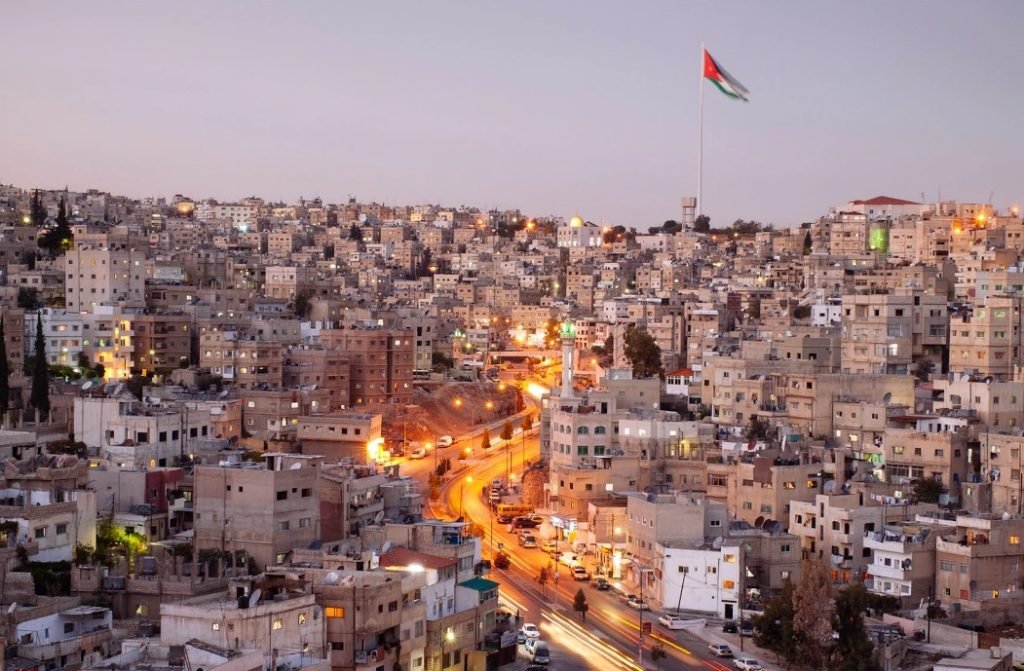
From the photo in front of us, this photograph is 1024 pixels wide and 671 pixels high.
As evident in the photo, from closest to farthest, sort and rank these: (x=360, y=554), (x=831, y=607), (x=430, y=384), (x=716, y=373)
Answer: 1. (x=360, y=554)
2. (x=831, y=607)
3. (x=716, y=373)
4. (x=430, y=384)

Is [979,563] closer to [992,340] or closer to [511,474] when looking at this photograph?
[992,340]

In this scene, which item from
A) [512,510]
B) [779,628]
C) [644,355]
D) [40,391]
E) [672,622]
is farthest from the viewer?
[644,355]

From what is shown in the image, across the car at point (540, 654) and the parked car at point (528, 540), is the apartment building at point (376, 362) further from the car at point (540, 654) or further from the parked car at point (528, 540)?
the car at point (540, 654)

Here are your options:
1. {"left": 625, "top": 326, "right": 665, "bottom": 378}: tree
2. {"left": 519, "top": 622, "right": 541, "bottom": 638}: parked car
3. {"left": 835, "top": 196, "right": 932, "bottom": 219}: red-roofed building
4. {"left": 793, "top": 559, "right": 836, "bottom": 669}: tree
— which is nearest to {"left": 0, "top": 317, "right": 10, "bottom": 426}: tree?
{"left": 519, "top": 622, "right": 541, "bottom": 638}: parked car

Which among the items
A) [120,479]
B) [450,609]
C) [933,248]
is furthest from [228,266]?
[450,609]

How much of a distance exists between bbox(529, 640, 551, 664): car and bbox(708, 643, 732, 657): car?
2.52 m

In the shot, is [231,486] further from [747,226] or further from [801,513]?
[747,226]

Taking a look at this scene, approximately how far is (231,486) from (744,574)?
28.2ft

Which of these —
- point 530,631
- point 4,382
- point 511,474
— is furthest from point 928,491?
point 4,382

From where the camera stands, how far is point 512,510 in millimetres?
34406

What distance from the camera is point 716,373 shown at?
127 feet

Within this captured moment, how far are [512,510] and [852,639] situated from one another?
11500mm

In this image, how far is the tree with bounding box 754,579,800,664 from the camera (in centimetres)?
2430

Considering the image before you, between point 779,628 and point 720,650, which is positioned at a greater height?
point 779,628
